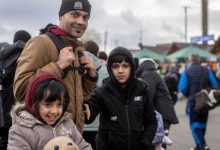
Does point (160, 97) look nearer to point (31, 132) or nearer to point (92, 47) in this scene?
point (92, 47)

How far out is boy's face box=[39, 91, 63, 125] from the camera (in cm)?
266

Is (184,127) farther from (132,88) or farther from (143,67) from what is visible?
(132,88)

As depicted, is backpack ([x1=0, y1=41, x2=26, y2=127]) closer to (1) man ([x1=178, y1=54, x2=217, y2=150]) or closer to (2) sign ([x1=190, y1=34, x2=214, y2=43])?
(1) man ([x1=178, y1=54, x2=217, y2=150])

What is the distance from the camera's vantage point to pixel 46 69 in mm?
2916

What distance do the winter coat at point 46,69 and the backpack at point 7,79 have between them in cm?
106

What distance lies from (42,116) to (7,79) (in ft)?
5.20

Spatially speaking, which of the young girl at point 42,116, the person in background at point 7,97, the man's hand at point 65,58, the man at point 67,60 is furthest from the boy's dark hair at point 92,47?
the young girl at point 42,116

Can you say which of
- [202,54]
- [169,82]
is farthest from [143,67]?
[202,54]

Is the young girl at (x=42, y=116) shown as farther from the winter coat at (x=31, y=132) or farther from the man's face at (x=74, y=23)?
the man's face at (x=74, y=23)

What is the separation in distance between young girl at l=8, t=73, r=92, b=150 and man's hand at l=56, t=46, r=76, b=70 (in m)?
0.21

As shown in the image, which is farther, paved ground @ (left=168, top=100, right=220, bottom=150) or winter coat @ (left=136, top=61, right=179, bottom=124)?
paved ground @ (left=168, top=100, right=220, bottom=150)

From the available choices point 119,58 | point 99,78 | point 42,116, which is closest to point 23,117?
point 42,116

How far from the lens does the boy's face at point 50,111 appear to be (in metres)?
2.66

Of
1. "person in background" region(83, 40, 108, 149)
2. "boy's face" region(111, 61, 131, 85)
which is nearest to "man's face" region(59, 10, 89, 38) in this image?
"boy's face" region(111, 61, 131, 85)
